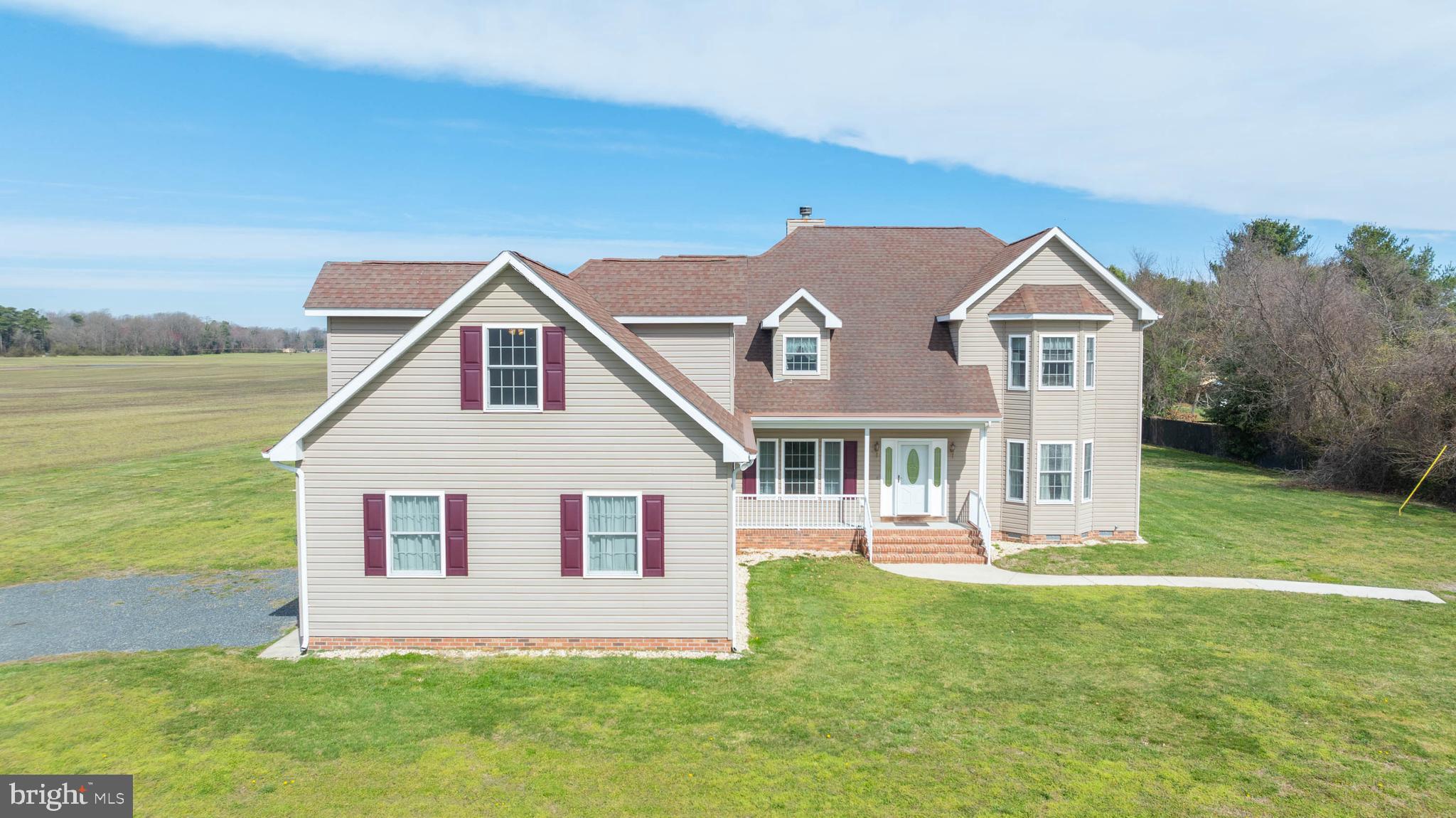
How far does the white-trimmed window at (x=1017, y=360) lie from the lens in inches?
803

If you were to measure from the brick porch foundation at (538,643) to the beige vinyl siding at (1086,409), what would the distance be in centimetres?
1154

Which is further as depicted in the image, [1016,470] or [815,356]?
[815,356]

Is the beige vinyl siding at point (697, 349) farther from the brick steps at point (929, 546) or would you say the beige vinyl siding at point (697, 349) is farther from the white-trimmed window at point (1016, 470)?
the white-trimmed window at point (1016, 470)

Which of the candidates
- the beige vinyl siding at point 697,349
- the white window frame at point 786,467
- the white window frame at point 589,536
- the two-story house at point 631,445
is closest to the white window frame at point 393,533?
the two-story house at point 631,445

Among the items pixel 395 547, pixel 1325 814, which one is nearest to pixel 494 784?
pixel 395 547

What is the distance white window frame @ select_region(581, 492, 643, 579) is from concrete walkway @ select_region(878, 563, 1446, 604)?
302 inches

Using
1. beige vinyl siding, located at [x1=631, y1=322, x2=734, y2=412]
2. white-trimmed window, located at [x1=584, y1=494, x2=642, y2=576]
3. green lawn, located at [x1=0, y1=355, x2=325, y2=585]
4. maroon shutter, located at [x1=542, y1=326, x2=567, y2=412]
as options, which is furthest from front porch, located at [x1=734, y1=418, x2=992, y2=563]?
green lawn, located at [x1=0, y1=355, x2=325, y2=585]

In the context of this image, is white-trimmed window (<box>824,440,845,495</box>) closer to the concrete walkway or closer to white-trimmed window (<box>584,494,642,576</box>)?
the concrete walkway

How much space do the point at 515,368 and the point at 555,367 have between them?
627 millimetres

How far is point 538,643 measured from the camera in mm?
12492

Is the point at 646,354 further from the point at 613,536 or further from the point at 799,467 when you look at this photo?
the point at 799,467

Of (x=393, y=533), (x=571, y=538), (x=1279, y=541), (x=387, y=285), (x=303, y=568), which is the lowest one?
(x=1279, y=541)

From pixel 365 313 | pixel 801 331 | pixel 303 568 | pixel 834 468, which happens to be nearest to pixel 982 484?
pixel 834 468

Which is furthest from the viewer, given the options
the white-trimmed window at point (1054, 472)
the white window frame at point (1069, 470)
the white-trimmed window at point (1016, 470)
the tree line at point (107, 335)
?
the tree line at point (107, 335)
